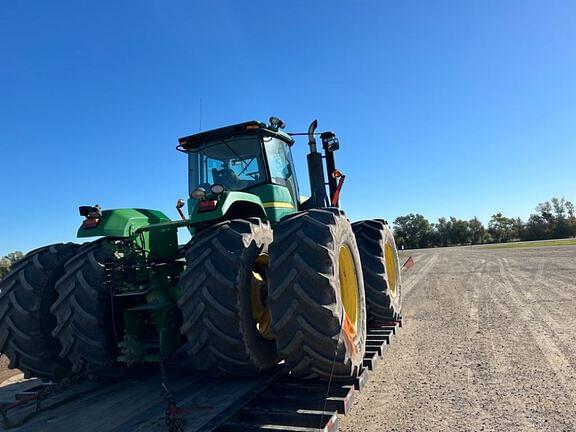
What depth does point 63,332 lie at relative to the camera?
13.2ft

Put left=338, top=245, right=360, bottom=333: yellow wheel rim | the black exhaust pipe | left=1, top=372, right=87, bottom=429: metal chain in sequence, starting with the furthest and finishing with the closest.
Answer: the black exhaust pipe → left=338, top=245, right=360, bottom=333: yellow wheel rim → left=1, top=372, right=87, bottom=429: metal chain

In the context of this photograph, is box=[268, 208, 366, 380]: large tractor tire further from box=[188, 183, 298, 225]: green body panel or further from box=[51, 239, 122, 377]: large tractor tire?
box=[51, 239, 122, 377]: large tractor tire

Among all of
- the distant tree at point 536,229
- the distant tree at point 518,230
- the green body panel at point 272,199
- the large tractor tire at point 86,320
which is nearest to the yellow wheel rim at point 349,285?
the green body panel at point 272,199

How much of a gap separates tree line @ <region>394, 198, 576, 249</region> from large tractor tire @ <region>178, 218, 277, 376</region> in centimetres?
6494

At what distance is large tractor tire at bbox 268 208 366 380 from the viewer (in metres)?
3.24

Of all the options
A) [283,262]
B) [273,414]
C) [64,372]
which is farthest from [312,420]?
[64,372]

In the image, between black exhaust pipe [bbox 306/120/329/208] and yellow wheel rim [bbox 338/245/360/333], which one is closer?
yellow wheel rim [bbox 338/245/360/333]

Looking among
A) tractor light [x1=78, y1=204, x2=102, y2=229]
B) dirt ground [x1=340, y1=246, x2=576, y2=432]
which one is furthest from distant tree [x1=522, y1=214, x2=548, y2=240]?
tractor light [x1=78, y1=204, x2=102, y2=229]

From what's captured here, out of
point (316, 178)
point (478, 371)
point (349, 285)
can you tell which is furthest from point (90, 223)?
point (478, 371)

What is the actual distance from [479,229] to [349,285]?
7613cm

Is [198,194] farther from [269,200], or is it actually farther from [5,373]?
[5,373]

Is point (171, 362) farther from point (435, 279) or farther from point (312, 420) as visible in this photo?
point (435, 279)

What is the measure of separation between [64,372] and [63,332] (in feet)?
2.54

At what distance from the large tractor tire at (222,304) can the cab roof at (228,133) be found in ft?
5.51
